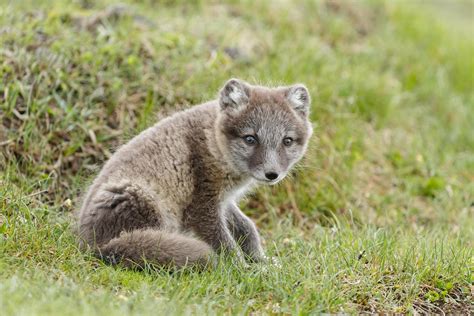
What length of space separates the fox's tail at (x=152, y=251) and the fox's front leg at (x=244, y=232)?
86cm

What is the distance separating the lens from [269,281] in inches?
189

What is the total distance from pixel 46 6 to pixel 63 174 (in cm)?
259

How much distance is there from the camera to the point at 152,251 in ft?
16.0

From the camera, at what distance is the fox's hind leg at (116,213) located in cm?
509

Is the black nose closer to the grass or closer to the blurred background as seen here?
the grass

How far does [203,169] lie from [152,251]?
0.99m

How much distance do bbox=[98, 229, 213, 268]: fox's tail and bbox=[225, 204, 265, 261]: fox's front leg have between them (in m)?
0.86

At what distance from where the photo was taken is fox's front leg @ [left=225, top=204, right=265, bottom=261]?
5793 mm

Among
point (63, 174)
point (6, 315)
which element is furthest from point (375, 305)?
point (63, 174)

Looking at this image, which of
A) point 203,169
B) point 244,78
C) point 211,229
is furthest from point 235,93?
point 244,78

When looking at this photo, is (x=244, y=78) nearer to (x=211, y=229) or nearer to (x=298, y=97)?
(x=298, y=97)

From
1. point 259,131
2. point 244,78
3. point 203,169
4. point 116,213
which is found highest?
point 259,131

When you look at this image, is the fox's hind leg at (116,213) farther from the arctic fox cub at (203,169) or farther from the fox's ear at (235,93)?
the fox's ear at (235,93)

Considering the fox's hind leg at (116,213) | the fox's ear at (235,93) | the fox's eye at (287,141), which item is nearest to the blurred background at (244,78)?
the fox's hind leg at (116,213)
